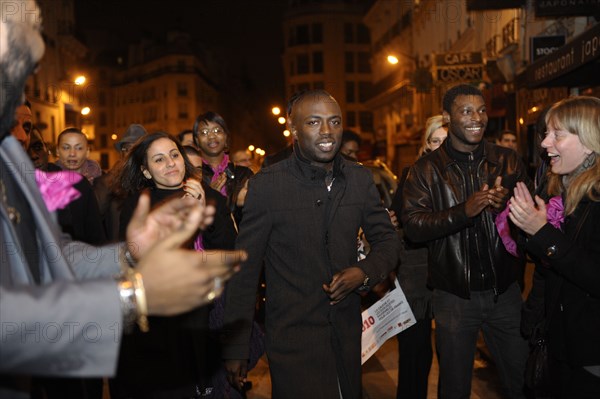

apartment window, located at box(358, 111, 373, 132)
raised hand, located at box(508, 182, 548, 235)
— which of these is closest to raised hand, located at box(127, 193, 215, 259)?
raised hand, located at box(508, 182, 548, 235)

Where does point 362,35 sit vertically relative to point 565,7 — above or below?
above

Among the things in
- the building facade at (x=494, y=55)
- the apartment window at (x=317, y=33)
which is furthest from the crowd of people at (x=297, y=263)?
the apartment window at (x=317, y=33)

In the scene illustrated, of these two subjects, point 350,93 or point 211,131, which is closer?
point 211,131

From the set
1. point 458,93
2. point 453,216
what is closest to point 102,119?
point 458,93

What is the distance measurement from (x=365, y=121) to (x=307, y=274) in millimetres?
67139

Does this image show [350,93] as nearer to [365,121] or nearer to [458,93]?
[365,121]

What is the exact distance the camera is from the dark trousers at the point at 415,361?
5246 millimetres

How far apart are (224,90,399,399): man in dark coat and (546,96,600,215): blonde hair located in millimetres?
1123

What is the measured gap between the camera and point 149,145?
15.9 ft

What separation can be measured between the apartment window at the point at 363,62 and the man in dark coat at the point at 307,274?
69.9 metres

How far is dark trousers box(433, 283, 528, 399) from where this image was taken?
14.0 feet

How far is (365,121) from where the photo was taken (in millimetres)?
69688

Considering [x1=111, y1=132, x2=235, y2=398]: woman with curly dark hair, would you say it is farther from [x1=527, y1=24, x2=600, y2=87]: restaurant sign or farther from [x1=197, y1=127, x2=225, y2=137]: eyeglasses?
[x1=527, y1=24, x2=600, y2=87]: restaurant sign

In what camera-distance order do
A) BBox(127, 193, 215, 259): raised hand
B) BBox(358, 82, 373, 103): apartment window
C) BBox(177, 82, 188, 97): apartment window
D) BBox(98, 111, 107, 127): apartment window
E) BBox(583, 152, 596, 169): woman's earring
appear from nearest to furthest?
BBox(127, 193, 215, 259): raised hand, BBox(583, 152, 596, 169): woman's earring, BBox(358, 82, 373, 103): apartment window, BBox(177, 82, 188, 97): apartment window, BBox(98, 111, 107, 127): apartment window
